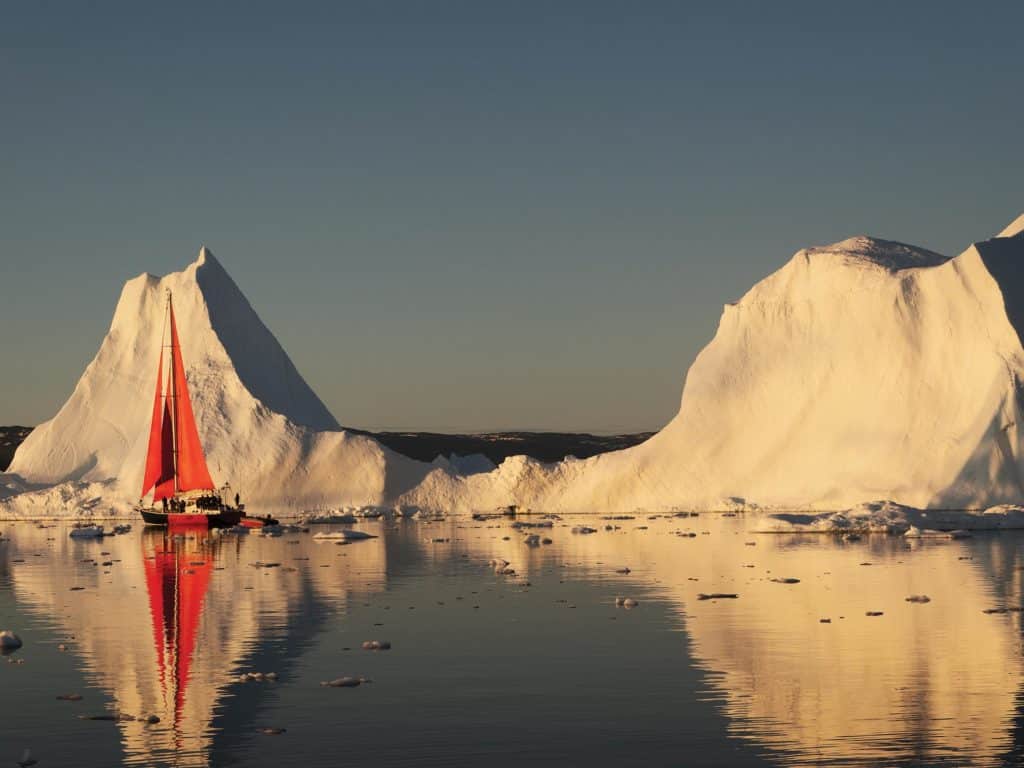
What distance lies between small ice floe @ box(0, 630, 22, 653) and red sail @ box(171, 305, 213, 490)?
42.6 m

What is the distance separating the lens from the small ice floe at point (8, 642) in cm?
2309

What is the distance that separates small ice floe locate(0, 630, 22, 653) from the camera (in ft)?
75.8

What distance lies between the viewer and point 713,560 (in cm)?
3919

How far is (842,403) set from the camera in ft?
226

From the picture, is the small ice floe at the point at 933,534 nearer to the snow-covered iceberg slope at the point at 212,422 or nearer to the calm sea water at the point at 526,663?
the calm sea water at the point at 526,663

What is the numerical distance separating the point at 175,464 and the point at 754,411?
25935mm

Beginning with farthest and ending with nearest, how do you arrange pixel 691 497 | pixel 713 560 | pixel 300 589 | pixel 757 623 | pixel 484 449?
pixel 484 449
pixel 691 497
pixel 713 560
pixel 300 589
pixel 757 623

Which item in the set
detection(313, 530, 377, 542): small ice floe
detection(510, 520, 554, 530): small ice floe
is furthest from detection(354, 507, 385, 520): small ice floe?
detection(313, 530, 377, 542): small ice floe

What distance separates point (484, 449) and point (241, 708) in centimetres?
14925

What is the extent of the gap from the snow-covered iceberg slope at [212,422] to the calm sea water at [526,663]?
37720mm

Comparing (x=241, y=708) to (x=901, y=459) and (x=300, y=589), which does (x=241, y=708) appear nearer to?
(x=300, y=589)

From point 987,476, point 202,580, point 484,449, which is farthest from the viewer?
point 484,449

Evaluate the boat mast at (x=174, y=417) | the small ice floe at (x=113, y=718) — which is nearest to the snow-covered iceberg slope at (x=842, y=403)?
the boat mast at (x=174, y=417)

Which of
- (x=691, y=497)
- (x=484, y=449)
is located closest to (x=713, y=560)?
(x=691, y=497)
